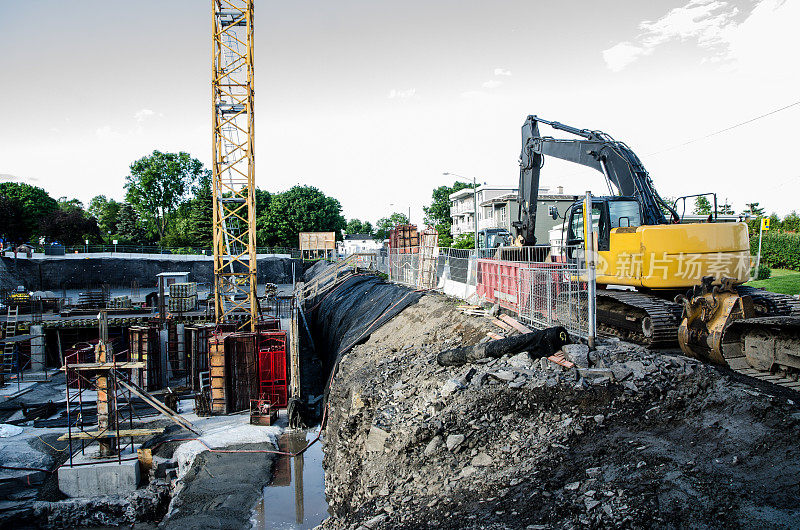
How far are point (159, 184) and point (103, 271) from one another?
34.2 m

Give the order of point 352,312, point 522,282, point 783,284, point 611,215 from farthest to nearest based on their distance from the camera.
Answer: point 783,284
point 352,312
point 611,215
point 522,282

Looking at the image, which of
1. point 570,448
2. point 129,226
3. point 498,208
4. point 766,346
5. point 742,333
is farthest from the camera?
point 129,226

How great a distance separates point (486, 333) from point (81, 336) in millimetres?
20354

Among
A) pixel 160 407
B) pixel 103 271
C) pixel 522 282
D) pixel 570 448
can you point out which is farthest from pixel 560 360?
pixel 103 271

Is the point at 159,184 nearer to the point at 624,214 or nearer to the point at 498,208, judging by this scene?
the point at 498,208

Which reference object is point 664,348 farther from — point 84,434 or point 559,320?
point 84,434

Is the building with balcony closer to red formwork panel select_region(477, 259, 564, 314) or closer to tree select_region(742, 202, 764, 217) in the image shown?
tree select_region(742, 202, 764, 217)

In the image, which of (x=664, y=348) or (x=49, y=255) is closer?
(x=664, y=348)

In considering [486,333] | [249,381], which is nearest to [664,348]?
[486,333]

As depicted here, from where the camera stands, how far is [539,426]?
6082mm

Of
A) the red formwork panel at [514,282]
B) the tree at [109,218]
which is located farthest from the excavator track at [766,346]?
the tree at [109,218]

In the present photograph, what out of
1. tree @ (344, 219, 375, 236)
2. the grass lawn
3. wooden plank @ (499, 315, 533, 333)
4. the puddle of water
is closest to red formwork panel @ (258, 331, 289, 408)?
the puddle of water

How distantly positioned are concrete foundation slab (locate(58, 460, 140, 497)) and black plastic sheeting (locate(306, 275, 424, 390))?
481 cm

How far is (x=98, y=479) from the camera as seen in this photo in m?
9.60
